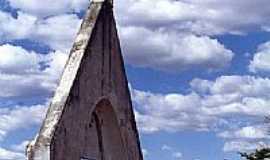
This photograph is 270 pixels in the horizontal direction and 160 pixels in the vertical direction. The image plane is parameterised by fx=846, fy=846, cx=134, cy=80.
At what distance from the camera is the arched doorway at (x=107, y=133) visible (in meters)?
20.6

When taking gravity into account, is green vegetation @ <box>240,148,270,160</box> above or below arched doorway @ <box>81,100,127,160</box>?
above

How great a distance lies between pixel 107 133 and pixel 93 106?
5.05ft

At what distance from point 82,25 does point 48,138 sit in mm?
3582

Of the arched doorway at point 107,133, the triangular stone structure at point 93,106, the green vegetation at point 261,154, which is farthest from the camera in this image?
the green vegetation at point 261,154

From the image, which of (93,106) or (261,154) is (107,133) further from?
(261,154)

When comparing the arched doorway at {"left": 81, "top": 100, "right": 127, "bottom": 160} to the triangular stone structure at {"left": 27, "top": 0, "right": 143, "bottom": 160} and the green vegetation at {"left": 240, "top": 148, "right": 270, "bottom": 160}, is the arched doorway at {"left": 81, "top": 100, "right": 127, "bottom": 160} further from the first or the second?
the green vegetation at {"left": 240, "top": 148, "right": 270, "bottom": 160}

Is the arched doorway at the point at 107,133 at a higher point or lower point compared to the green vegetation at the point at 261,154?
lower

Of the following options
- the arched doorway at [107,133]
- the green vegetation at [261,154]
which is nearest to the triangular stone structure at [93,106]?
the arched doorway at [107,133]

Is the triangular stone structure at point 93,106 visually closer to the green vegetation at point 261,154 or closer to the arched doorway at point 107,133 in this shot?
the arched doorway at point 107,133

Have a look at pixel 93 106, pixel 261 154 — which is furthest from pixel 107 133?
pixel 261 154

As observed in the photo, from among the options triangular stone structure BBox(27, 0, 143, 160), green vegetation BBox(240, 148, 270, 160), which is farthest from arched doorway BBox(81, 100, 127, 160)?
green vegetation BBox(240, 148, 270, 160)

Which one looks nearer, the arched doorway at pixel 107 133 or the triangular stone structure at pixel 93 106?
the triangular stone structure at pixel 93 106

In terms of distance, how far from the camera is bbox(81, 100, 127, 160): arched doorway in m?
20.6

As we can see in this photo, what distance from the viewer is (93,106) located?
65.5 ft
